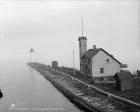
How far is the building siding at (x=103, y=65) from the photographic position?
56.6 metres

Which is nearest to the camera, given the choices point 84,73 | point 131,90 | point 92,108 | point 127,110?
point 127,110

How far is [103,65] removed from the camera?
56.8 metres

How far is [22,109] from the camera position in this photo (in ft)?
115

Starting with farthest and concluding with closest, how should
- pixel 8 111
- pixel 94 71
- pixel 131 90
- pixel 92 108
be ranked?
pixel 94 71 < pixel 131 90 < pixel 8 111 < pixel 92 108

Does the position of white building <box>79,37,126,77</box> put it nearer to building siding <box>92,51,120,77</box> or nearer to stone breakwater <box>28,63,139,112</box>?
building siding <box>92,51,120,77</box>

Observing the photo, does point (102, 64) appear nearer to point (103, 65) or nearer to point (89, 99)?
point (103, 65)

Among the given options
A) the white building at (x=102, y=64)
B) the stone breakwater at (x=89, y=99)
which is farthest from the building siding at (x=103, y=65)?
the stone breakwater at (x=89, y=99)

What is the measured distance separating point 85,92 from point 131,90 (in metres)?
6.62

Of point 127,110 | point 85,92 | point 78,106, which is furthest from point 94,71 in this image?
point 127,110

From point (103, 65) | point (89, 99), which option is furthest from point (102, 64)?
point (89, 99)

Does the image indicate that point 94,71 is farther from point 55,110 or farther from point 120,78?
point 55,110

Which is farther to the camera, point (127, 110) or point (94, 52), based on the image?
point (94, 52)

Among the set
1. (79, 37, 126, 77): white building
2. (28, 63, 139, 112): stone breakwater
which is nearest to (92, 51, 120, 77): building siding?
(79, 37, 126, 77): white building

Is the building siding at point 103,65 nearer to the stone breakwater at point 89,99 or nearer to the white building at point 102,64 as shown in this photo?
the white building at point 102,64
